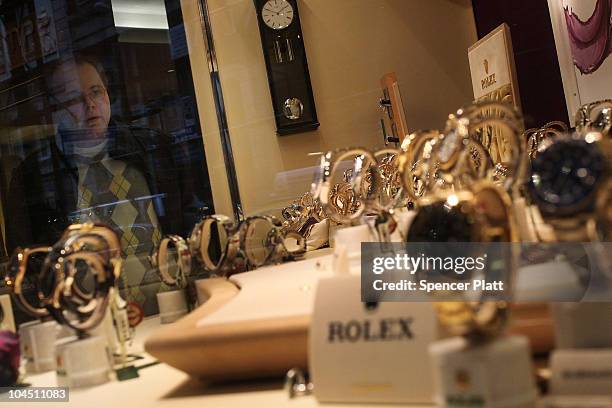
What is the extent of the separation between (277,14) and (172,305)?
4.95 ft

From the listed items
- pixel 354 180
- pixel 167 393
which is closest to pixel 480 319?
pixel 167 393

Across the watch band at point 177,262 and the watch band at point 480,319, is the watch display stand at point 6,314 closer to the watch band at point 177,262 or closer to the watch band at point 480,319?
the watch band at point 177,262

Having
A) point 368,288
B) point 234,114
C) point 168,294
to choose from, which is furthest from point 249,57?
point 368,288

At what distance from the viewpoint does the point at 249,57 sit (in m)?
2.38

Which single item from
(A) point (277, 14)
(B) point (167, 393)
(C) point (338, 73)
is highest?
(A) point (277, 14)

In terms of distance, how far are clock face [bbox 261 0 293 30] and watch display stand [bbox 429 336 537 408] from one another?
1.88m

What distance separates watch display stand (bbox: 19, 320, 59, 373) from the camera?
2.39ft

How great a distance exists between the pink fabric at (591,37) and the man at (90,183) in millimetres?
818

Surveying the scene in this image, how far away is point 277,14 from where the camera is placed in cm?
223

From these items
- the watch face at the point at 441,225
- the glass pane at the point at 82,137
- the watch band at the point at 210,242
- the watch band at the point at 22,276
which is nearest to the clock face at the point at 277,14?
the glass pane at the point at 82,137

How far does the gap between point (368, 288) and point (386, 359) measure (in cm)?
6

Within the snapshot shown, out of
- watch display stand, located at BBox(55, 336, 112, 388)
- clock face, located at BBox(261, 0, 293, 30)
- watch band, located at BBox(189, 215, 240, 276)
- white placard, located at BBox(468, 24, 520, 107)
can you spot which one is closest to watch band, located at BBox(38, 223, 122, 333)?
watch display stand, located at BBox(55, 336, 112, 388)

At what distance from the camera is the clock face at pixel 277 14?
2.21 meters

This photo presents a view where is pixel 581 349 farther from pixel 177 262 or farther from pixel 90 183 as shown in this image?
pixel 90 183
